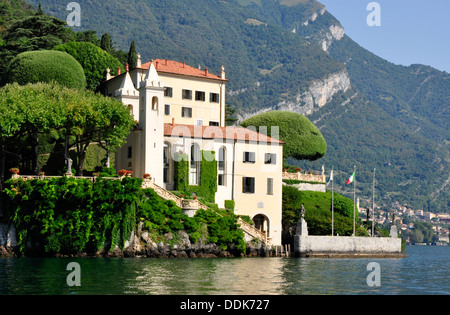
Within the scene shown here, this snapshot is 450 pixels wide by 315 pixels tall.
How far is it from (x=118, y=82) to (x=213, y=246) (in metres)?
23.0

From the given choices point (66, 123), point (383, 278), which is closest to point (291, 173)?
point (66, 123)

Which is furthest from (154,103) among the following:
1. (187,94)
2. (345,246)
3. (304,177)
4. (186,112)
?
(304,177)

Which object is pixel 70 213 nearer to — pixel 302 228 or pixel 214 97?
pixel 302 228

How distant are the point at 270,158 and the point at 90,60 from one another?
22293 mm

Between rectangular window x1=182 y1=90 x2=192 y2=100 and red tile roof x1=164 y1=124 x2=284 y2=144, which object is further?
rectangular window x1=182 y1=90 x2=192 y2=100

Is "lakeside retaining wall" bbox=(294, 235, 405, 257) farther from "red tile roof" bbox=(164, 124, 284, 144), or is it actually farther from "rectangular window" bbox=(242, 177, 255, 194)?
"red tile roof" bbox=(164, 124, 284, 144)

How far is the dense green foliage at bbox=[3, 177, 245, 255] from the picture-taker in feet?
172

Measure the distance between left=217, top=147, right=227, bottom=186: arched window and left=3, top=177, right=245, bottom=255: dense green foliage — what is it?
12366 mm

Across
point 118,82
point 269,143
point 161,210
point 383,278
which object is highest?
point 118,82

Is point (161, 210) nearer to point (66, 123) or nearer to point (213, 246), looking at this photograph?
point (213, 246)

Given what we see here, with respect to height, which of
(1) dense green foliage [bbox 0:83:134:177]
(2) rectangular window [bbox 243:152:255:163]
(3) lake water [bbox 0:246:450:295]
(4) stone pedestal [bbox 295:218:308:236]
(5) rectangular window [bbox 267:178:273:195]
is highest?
(1) dense green foliage [bbox 0:83:134:177]

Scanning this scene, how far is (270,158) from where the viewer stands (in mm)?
69562

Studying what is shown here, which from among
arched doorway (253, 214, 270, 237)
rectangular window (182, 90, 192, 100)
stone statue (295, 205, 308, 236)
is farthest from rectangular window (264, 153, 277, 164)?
rectangular window (182, 90, 192, 100)
